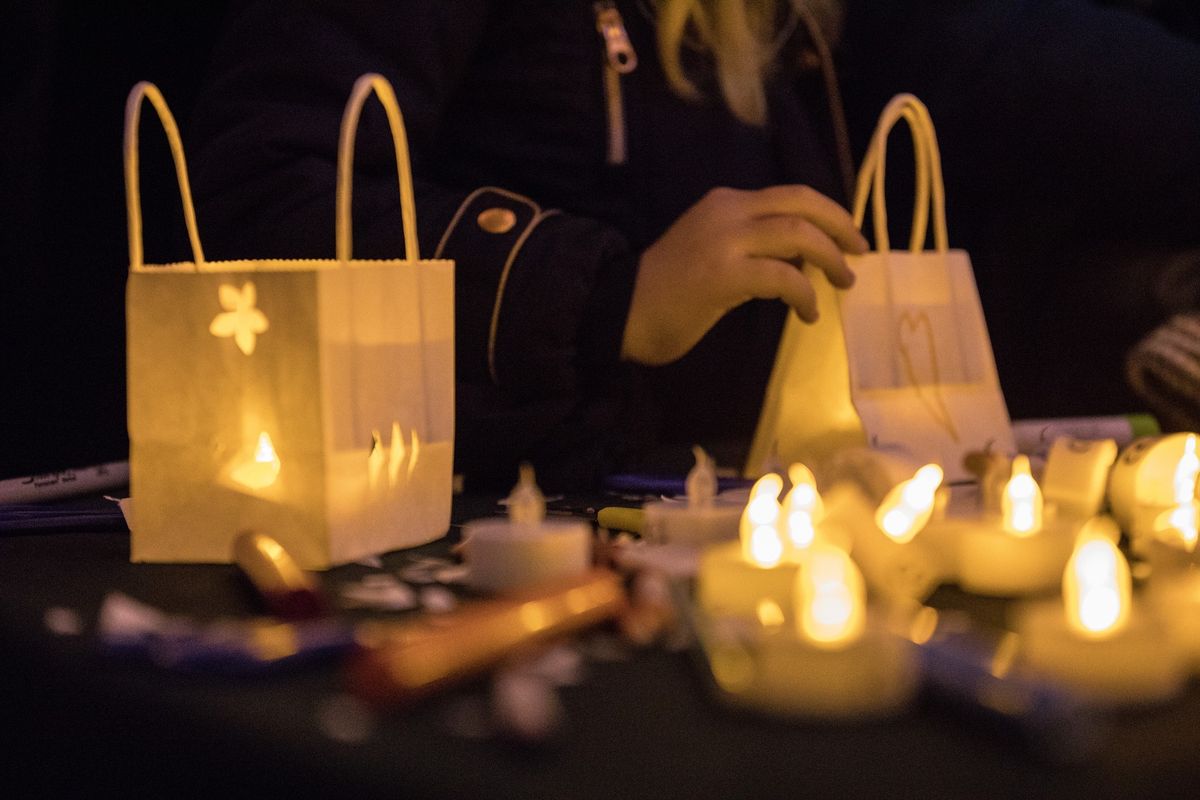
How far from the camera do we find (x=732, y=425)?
52.6 inches

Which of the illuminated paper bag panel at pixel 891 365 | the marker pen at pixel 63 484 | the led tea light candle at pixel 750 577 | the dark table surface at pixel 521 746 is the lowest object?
the dark table surface at pixel 521 746

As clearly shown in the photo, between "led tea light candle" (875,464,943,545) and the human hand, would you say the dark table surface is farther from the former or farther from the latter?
the human hand

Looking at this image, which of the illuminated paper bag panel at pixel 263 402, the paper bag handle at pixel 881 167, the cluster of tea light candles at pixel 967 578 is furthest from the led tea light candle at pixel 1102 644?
the paper bag handle at pixel 881 167

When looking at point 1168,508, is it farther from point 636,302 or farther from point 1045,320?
point 1045,320

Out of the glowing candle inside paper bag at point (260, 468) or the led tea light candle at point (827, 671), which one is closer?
the led tea light candle at point (827, 671)

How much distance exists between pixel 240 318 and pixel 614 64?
613 millimetres

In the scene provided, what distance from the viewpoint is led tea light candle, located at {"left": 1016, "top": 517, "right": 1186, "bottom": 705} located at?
39 cm

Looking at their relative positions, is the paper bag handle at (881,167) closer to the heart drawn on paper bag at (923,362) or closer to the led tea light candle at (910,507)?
the heart drawn on paper bag at (923,362)

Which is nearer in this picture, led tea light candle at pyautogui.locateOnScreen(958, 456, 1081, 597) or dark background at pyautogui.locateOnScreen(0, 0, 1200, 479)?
led tea light candle at pyautogui.locateOnScreen(958, 456, 1081, 597)

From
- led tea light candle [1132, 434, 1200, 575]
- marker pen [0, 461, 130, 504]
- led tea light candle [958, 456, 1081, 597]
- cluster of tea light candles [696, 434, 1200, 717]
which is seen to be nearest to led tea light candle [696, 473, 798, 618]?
cluster of tea light candles [696, 434, 1200, 717]

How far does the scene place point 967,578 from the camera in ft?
1.85

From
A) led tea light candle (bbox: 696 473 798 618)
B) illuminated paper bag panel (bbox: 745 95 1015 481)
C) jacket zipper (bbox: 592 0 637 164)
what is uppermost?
jacket zipper (bbox: 592 0 637 164)

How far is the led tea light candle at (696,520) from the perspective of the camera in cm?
61

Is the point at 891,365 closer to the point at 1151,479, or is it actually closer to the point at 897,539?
the point at 1151,479
